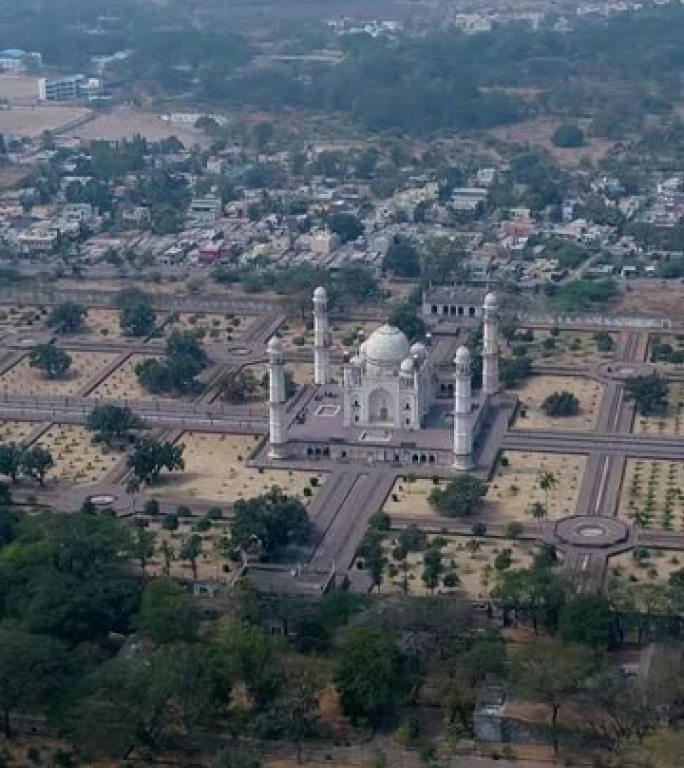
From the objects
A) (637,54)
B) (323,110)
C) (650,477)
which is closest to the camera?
(650,477)

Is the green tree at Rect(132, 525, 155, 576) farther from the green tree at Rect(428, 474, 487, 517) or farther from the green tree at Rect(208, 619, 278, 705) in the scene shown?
the green tree at Rect(428, 474, 487, 517)

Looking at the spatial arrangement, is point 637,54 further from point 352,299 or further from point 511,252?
point 352,299

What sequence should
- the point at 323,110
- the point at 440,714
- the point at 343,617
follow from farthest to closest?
the point at 323,110, the point at 343,617, the point at 440,714

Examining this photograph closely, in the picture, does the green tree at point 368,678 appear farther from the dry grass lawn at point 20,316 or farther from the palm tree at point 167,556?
the dry grass lawn at point 20,316

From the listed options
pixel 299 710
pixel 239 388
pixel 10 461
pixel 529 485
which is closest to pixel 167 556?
pixel 10 461

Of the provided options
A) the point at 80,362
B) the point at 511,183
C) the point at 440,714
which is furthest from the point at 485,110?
the point at 440,714

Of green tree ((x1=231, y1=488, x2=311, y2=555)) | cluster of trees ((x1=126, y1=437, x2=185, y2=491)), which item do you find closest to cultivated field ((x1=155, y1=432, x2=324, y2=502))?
cluster of trees ((x1=126, y1=437, x2=185, y2=491))

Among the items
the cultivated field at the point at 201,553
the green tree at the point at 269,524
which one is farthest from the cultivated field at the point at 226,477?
the green tree at the point at 269,524
